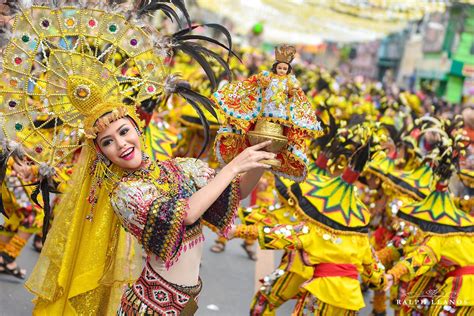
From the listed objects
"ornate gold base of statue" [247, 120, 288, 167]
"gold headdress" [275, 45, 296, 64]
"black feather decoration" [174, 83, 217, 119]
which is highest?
"gold headdress" [275, 45, 296, 64]

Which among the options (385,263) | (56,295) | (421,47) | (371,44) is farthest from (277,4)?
(371,44)

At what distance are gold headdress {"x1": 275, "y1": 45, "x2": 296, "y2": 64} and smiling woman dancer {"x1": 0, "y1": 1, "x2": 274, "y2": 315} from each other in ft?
1.37

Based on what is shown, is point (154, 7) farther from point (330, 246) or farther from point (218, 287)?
point (218, 287)

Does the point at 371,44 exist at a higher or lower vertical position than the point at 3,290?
higher

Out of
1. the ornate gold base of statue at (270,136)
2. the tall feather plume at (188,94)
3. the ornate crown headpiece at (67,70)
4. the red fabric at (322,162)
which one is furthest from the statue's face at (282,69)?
the red fabric at (322,162)

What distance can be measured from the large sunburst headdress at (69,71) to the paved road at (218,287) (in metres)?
2.22

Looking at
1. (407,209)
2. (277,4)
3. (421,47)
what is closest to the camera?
(407,209)

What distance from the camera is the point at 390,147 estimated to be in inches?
272

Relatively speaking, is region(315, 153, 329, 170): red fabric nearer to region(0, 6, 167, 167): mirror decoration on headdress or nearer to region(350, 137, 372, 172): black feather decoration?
region(350, 137, 372, 172): black feather decoration

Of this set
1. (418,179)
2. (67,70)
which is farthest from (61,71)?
(418,179)

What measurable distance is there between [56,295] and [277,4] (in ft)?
74.6

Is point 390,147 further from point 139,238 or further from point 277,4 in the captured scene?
point 277,4

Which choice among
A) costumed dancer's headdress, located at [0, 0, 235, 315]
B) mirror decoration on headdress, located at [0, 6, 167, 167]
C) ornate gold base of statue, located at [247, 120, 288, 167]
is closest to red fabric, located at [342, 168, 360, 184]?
costumed dancer's headdress, located at [0, 0, 235, 315]

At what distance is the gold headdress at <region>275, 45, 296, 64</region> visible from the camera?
3383mm
